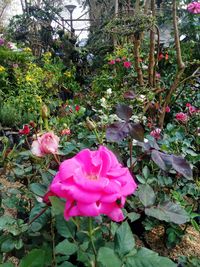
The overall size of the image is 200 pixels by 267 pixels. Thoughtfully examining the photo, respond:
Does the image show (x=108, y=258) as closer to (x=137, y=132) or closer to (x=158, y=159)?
(x=158, y=159)

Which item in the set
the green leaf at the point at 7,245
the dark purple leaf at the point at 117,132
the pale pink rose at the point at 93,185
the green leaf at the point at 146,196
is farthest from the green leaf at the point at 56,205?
the dark purple leaf at the point at 117,132

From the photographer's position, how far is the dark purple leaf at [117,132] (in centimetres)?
113

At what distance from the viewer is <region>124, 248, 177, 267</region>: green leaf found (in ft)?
2.23

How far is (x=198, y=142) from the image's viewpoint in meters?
2.16

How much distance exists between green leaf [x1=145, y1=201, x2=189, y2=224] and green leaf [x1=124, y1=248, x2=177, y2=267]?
256 millimetres

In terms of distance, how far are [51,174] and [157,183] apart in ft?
1.77

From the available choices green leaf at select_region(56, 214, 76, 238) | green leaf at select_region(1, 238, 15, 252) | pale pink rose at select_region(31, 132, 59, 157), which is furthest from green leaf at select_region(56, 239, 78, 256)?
pale pink rose at select_region(31, 132, 59, 157)

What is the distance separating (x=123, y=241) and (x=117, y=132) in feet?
1.51

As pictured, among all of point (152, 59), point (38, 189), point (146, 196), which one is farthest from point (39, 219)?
point (152, 59)

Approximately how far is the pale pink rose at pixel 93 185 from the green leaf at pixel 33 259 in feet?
0.40

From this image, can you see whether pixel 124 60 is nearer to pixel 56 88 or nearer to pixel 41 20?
pixel 56 88

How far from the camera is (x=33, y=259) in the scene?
0.70 m

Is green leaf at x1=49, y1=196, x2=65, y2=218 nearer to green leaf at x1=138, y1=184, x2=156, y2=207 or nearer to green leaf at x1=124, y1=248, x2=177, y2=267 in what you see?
green leaf at x1=124, y1=248, x2=177, y2=267

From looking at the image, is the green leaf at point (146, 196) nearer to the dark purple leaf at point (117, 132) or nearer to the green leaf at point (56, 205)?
the dark purple leaf at point (117, 132)
